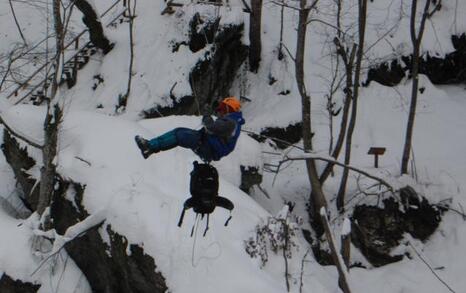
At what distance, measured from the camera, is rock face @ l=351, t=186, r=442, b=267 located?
1433 centimetres

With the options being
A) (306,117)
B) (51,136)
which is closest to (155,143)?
(51,136)

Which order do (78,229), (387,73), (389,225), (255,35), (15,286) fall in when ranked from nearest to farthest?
(78,229), (15,286), (389,225), (387,73), (255,35)

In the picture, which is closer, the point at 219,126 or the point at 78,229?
the point at 219,126

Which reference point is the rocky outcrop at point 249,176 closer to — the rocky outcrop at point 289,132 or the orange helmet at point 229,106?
the rocky outcrop at point 289,132

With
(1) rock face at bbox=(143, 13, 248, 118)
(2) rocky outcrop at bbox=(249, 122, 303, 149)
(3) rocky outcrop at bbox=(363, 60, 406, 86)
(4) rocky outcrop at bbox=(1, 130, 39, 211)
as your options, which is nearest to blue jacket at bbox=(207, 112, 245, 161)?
(4) rocky outcrop at bbox=(1, 130, 39, 211)

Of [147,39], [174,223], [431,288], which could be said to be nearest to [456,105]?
[431,288]

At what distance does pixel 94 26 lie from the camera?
18.4m

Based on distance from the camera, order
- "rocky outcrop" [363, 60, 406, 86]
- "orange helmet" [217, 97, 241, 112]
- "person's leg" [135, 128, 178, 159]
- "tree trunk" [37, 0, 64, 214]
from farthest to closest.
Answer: "rocky outcrop" [363, 60, 406, 86] → "tree trunk" [37, 0, 64, 214] → "orange helmet" [217, 97, 241, 112] → "person's leg" [135, 128, 178, 159]

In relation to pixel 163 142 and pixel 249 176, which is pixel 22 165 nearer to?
pixel 249 176

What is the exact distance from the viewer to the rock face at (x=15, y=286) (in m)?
11.0

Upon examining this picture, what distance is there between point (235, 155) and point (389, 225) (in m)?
4.33

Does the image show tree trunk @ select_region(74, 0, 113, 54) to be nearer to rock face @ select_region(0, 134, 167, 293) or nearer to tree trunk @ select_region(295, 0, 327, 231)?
rock face @ select_region(0, 134, 167, 293)

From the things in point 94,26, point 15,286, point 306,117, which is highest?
point 94,26

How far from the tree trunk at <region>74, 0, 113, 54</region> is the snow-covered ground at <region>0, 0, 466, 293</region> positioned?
36 centimetres
